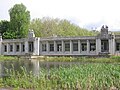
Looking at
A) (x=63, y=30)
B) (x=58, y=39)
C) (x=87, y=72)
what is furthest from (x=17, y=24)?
(x=87, y=72)

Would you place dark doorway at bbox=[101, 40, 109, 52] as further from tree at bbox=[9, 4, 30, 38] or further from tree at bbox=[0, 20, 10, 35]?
tree at bbox=[0, 20, 10, 35]

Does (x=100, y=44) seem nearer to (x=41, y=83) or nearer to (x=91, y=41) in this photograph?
(x=91, y=41)

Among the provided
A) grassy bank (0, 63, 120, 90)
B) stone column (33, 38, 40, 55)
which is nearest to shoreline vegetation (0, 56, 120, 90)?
grassy bank (0, 63, 120, 90)

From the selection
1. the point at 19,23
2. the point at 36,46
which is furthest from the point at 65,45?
the point at 19,23

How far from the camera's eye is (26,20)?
291 ft

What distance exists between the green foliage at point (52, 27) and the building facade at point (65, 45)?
1246 centimetres

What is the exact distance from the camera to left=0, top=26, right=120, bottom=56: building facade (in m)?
63.2

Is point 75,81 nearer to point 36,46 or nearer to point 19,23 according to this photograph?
point 36,46

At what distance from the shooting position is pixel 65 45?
7100 centimetres

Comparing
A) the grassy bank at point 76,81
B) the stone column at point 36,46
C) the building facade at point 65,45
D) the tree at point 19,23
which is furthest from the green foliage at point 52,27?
the grassy bank at point 76,81

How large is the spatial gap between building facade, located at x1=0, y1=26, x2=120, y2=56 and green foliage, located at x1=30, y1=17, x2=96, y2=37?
12457mm

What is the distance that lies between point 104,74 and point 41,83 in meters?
3.75

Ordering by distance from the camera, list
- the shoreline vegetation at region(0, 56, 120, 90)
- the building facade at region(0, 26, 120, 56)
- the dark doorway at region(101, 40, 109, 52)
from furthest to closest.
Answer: the dark doorway at region(101, 40, 109, 52) < the building facade at region(0, 26, 120, 56) < the shoreline vegetation at region(0, 56, 120, 90)

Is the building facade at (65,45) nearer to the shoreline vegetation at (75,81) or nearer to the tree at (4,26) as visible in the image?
the tree at (4,26)
